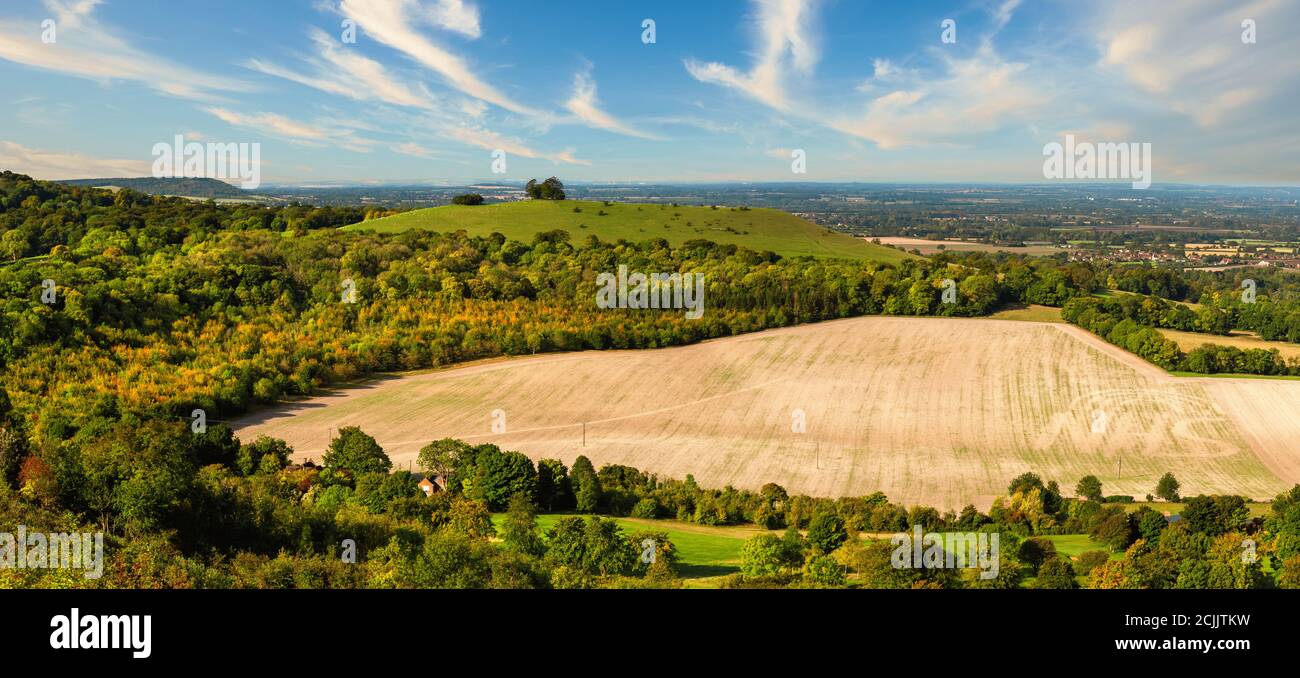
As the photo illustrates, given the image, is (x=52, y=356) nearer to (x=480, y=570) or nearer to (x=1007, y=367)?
(x=480, y=570)

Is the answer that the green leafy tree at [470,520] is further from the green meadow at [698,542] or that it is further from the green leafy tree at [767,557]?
the green leafy tree at [767,557]

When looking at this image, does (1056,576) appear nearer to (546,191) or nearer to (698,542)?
(698,542)

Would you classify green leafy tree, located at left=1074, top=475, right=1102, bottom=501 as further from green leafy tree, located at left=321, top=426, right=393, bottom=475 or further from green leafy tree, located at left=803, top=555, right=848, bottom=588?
green leafy tree, located at left=321, top=426, right=393, bottom=475

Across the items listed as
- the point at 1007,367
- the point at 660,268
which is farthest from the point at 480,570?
the point at 660,268

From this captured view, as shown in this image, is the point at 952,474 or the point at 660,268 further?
the point at 660,268

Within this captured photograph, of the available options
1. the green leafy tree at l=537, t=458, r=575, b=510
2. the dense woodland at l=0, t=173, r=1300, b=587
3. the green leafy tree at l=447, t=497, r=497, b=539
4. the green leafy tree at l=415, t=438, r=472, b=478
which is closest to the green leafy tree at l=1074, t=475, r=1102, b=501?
the dense woodland at l=0, t=173, r=1300, b=587

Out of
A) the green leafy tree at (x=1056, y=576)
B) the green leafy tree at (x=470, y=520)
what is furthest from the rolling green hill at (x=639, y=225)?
the green leafy tree at (x=1056, y=576)

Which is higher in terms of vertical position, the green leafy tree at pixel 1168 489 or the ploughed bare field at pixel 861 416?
the ploughed bare field at pixel 861 416
